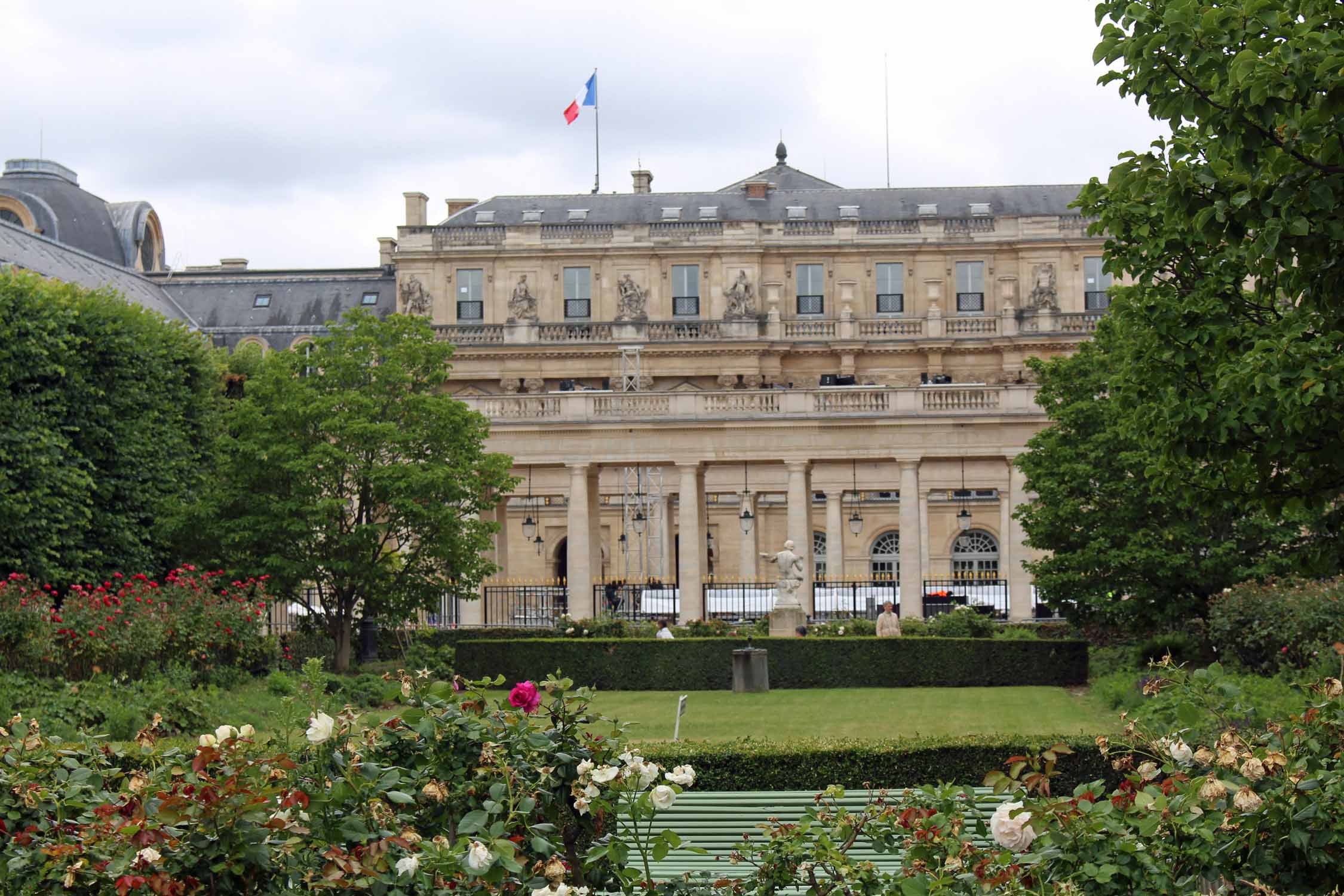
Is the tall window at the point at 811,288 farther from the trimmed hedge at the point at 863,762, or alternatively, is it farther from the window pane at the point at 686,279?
the trimmed hedge at the point at 863,762

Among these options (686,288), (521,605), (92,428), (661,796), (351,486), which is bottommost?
(521,605)

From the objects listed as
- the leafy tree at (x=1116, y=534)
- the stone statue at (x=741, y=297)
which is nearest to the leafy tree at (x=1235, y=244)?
the leafy tree at (x=1116, y=534)

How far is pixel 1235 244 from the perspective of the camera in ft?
36.6

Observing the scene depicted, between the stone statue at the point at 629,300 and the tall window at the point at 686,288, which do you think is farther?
the tall window at the point at 686,288

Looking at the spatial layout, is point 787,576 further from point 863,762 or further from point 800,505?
point 863,762

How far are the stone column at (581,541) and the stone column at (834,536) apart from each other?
931cm

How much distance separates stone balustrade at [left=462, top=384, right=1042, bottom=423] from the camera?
47.2 m

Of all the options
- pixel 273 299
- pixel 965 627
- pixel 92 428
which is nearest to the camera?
pixel 92 428

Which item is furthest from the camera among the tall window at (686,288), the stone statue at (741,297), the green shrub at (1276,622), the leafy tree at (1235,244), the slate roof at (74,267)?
the tall window at (686,288)

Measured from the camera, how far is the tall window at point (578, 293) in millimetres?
67000

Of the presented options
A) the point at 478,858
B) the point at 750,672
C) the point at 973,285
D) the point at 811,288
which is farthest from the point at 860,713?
the point at 973,285

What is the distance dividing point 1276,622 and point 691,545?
25362mm

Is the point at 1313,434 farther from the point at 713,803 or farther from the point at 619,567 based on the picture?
the point at 619,567

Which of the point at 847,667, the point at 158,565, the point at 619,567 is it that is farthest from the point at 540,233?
the point at 847,667
